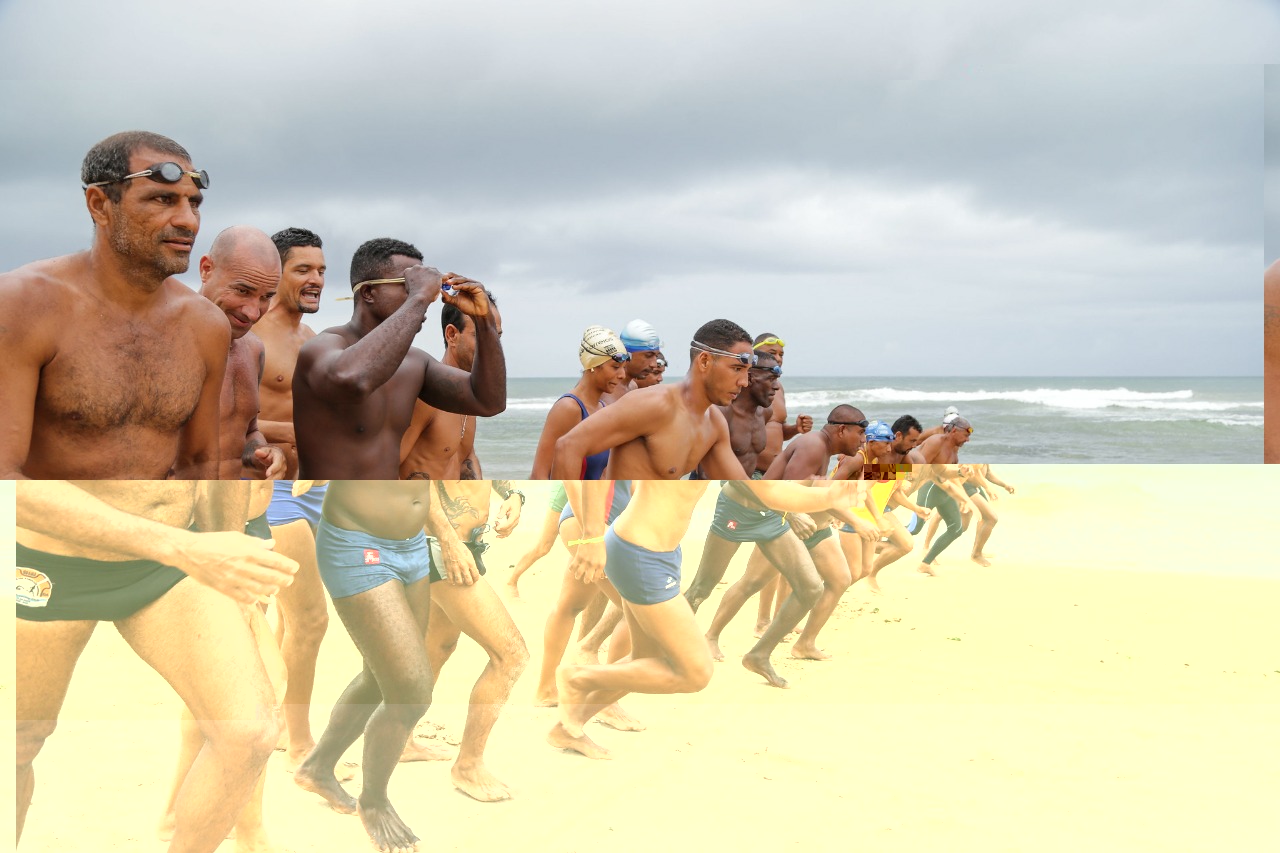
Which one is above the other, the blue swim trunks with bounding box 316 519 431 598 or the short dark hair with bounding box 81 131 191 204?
the short dark hair with bounding box 81 131 191 204

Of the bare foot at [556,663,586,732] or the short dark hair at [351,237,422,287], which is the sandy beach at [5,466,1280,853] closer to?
the bare foot at [556,663,586,732]

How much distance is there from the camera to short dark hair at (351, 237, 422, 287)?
5.11 meters

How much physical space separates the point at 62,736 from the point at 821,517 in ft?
8.25

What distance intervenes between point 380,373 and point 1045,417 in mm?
39834

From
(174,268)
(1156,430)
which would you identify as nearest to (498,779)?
(174,268)

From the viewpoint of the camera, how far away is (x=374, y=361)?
4523mm

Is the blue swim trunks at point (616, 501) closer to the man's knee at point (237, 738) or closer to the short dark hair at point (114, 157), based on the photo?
the man's knee at point (237, 738)

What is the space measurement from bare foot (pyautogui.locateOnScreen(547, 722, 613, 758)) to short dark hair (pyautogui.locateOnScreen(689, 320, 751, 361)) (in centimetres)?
218

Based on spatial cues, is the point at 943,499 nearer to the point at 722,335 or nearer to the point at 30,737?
the point at 722,335

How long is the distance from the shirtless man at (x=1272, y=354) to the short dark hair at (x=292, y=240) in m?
4.82

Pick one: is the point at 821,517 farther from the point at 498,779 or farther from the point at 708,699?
the point at 498,779

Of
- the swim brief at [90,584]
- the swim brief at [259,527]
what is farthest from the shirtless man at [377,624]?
the swim brief at [90,584]

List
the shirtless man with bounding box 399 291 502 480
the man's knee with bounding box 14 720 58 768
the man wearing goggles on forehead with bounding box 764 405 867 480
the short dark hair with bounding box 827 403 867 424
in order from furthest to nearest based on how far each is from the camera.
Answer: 1. the short dark hair with bounding box 827 403 867 424
2. the man wearing goggles on forehead with bounding box 764 405 867 480
3. the shirtless man with bounding box 399 291 502 480
4. the man's knee with bounding box 14 720 58 768

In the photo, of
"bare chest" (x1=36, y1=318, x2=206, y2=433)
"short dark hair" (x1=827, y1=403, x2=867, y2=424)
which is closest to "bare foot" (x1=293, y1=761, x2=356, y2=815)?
"bare chest" (x1=36, y1=318, x2=206, y2=433)
